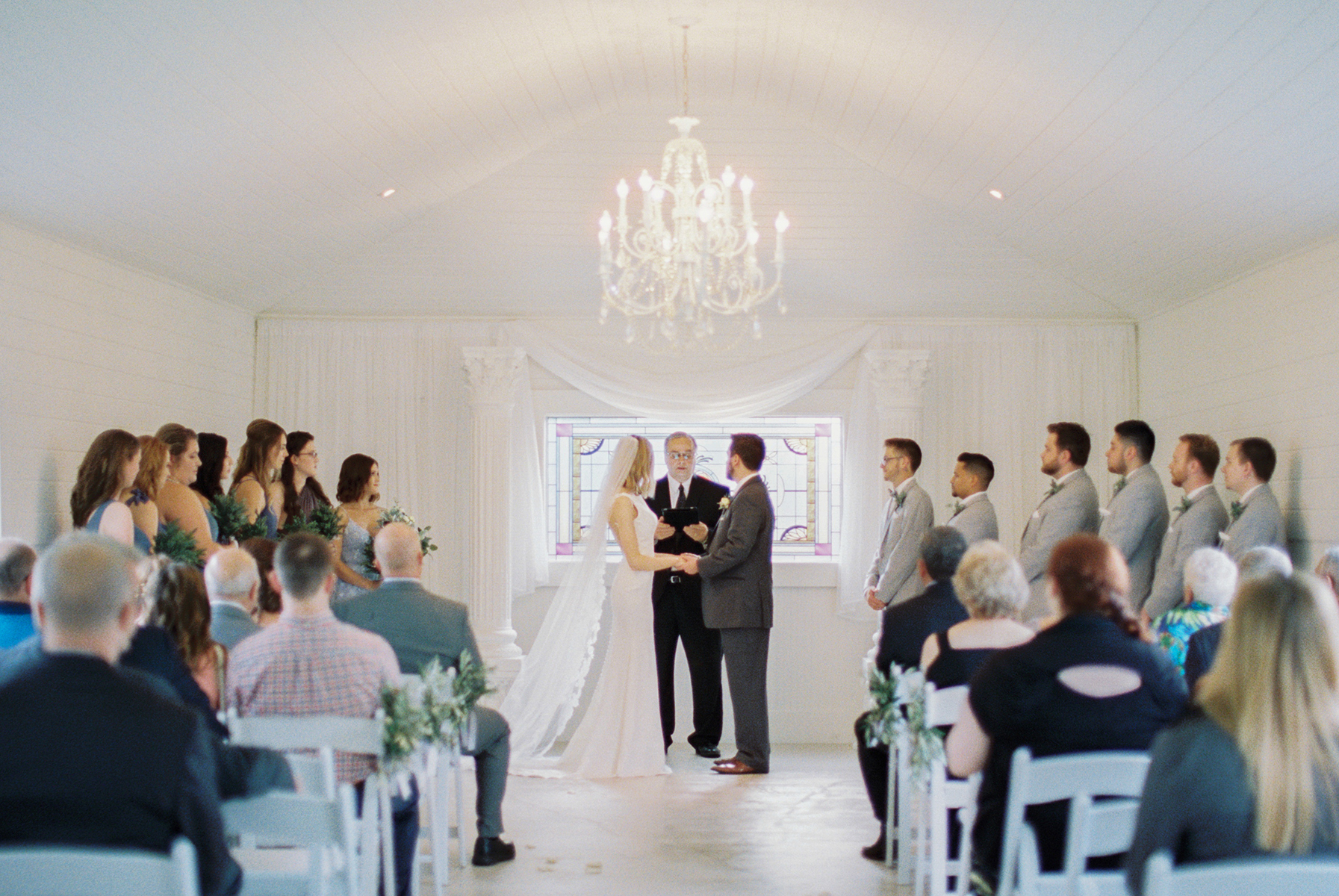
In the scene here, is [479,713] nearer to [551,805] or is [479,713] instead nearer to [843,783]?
[551,805]

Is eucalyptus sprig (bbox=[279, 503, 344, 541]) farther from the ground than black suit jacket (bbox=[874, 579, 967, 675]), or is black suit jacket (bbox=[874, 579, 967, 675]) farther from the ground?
eucalyptus sprig (bbox=[279, 503, 344, 541])

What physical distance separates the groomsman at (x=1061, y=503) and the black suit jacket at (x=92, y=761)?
529 centimetres

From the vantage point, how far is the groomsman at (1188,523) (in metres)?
6.06

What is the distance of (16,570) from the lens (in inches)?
155

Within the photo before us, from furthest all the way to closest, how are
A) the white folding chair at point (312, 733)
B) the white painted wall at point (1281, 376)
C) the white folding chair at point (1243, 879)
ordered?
1. the white painted wall at point (1281, 376)
2. the white folding chair at point (312, 733)
3. the white folding chair at point (1243, 879)

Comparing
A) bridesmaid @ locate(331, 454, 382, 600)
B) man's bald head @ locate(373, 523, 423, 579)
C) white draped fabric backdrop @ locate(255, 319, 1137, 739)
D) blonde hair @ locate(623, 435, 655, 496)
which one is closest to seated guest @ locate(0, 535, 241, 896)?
man's bald head @ locate(373, 523, 423, 579)

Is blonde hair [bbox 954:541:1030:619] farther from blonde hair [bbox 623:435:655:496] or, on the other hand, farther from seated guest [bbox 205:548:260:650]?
blonde hair [bbox 623:435:655:496]

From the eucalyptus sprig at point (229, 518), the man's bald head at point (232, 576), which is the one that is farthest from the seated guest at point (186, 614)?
the eucalyptus sprig at point (229, 518)

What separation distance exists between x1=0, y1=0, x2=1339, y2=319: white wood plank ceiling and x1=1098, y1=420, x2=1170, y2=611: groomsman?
1.06 meters

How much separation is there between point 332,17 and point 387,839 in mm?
3134

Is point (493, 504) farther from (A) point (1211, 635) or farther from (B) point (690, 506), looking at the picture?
(A) point (1211, 635)

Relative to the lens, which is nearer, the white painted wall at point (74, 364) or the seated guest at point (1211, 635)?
the seated guest at point (1211, 635)

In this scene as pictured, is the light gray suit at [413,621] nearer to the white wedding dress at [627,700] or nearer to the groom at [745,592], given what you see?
the white wedding dress at [627,700]

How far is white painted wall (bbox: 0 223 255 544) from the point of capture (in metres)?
5.57
